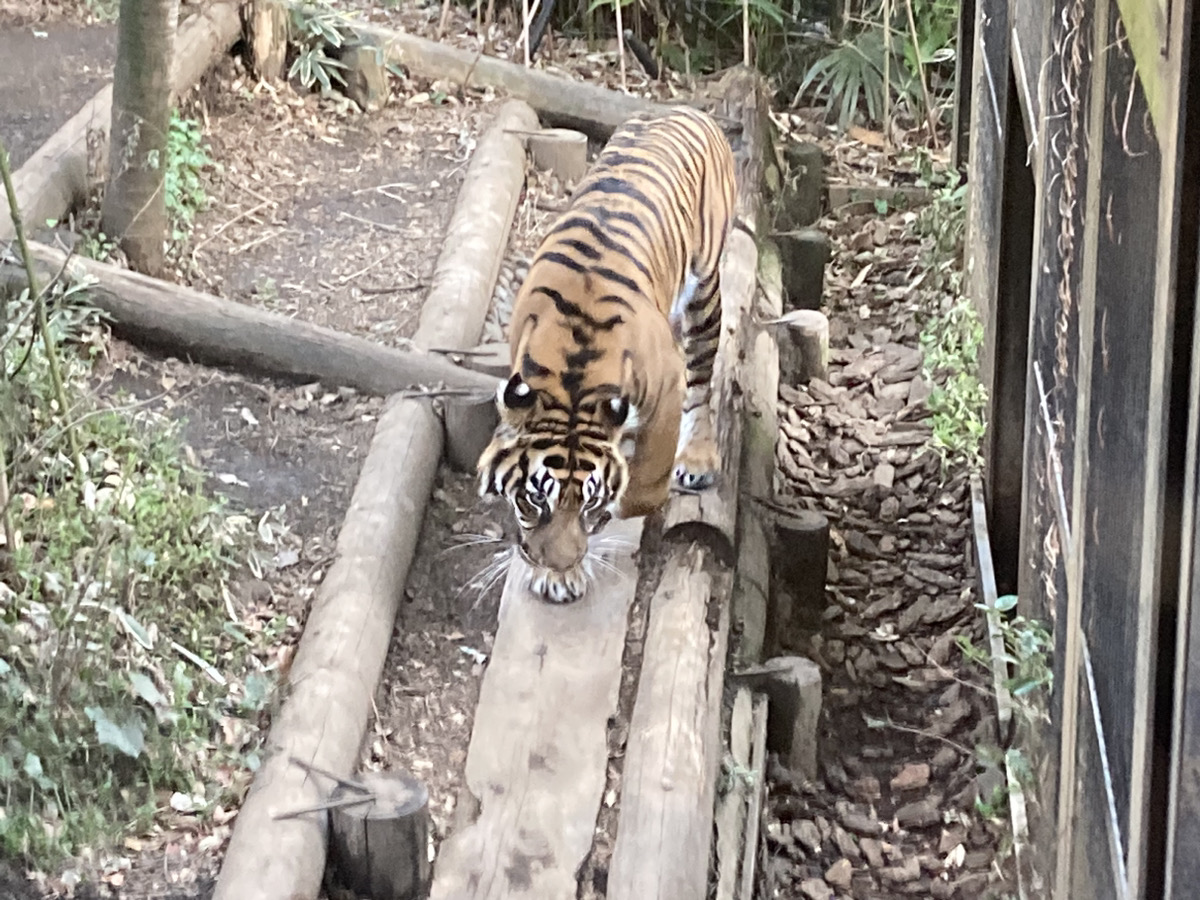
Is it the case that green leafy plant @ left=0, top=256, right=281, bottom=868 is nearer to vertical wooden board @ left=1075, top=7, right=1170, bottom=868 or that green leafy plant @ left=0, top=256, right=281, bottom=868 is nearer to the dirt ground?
the dirt ground

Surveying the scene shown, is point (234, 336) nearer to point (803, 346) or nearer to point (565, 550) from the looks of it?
point (565, 550)

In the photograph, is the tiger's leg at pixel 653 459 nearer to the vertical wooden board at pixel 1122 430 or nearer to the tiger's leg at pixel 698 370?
the tiger's leg at pixel 698 370

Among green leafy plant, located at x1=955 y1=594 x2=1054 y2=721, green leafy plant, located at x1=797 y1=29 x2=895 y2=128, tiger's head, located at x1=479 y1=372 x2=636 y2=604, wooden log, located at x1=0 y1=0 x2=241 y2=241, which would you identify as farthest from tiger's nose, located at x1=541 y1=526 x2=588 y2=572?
green leafy plant, located at x1=797 y1=29 x2=895 y2=128

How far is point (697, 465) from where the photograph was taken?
4.35 metres

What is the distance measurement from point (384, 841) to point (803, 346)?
3.31 metres

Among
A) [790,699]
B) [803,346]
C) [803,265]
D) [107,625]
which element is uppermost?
[803,265]

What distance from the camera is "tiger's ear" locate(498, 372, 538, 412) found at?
145 inches

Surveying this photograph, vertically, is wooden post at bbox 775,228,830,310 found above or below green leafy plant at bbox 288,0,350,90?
below

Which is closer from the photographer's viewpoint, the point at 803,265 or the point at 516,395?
the point at 516,395

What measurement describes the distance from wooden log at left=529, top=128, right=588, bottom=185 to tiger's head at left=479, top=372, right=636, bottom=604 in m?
3.11

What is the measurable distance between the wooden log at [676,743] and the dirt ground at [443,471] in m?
0.12

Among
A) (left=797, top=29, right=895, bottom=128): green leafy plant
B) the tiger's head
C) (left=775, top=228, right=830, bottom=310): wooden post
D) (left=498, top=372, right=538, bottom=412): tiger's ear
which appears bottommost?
the tiger's head

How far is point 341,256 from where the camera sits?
230 inches

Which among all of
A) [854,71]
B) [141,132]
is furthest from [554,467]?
[854,71]
